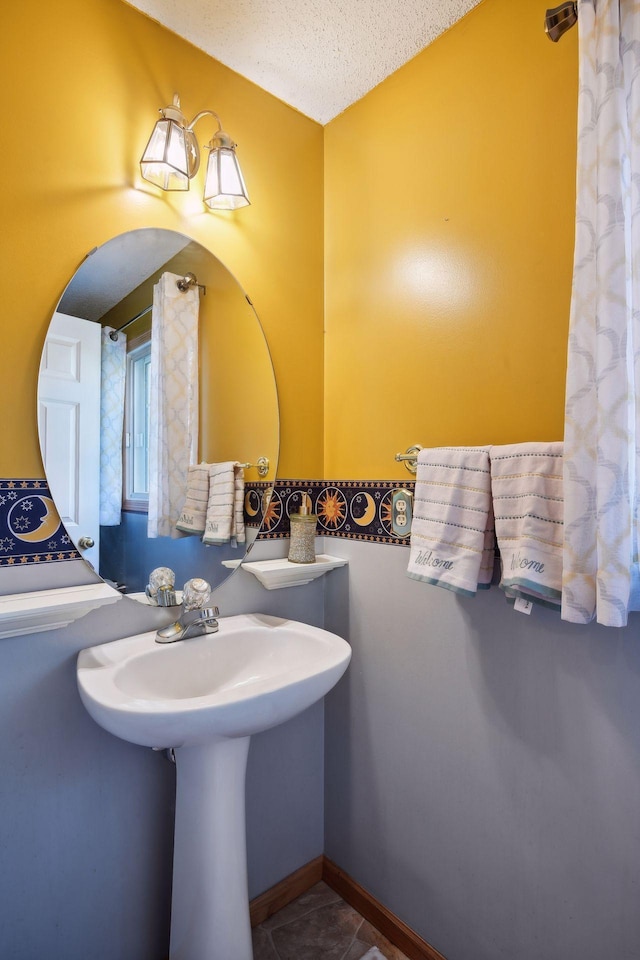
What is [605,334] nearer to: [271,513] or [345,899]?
[271,513]

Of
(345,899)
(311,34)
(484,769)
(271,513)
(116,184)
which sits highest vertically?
(311,34)

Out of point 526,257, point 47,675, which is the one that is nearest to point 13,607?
Answer: point 47,675

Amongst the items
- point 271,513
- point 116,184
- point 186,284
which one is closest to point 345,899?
point 271,513

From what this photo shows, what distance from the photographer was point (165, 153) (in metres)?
1.22

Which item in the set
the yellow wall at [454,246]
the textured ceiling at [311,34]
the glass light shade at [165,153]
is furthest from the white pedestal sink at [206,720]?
the textured ceiling at [311,34]

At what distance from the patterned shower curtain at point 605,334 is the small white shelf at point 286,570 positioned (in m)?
0.75

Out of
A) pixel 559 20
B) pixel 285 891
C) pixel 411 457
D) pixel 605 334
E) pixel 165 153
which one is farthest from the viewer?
pixel 285 891

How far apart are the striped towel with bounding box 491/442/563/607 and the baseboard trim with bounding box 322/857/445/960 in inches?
41.4

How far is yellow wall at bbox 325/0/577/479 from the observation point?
1120 mm

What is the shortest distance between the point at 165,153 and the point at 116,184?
0.47 feet

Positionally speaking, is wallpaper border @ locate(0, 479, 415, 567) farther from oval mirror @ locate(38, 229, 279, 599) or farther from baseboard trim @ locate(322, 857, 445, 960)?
baseboard trim @ locate(322, 857, 445, 960)

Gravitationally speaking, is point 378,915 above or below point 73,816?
below

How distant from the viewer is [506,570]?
102 cm

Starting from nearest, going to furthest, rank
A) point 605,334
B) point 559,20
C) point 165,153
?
point 605,334, point 559,20, point 165,153
